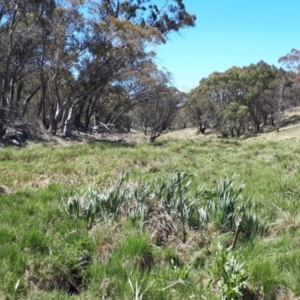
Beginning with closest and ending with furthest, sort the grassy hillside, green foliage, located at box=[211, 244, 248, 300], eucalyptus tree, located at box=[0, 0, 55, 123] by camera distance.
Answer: green foliage, located at box=[211, 244, 248, 300] < the grassy hillside < eucalyptus tree, located at box=[0, 0, 55, 123]

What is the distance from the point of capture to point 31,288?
118 inches

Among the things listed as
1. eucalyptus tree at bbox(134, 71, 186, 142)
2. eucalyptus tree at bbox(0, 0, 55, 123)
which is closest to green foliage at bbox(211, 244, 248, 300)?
eucalyptus tree at bbox(0, 0, 55, 123)

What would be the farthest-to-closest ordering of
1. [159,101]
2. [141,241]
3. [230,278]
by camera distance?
[159,101]
[141,241]
[230,278]

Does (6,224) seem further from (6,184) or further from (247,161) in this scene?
(247,161)

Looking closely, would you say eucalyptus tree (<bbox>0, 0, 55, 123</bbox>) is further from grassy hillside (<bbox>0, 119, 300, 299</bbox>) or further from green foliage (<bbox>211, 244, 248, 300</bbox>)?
green foliage (<bbox>211, 244, 248, 300</bbox>)

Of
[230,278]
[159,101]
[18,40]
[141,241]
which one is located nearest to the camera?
[230,278]

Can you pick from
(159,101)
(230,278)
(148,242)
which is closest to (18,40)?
(159,101)

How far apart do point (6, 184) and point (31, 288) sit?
342cm

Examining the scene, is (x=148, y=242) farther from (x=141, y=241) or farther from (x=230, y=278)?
(x=230, y=278)

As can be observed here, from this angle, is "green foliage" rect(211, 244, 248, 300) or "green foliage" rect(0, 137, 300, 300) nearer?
"green foliage" rect(211, 244, 248, 300)

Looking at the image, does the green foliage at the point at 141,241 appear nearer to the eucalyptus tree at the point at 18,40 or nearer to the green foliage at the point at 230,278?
the green foliage at the point at 230,278

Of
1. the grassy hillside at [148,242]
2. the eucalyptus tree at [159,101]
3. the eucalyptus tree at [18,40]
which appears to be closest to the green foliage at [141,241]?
the grassy hillside at [148,242]

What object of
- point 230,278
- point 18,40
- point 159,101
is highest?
point 18,40

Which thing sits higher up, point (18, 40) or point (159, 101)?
point (18, 40)
